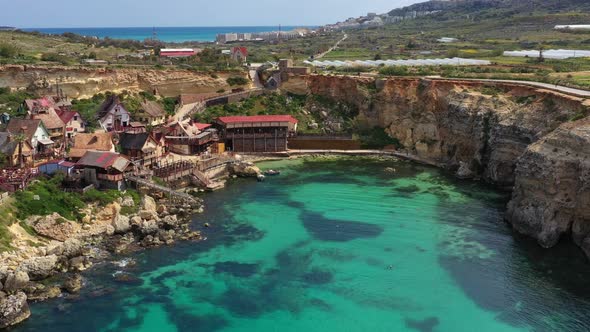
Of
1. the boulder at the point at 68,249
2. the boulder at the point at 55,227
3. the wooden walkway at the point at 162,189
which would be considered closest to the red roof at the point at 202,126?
the wooden walkway at the point at 162,189

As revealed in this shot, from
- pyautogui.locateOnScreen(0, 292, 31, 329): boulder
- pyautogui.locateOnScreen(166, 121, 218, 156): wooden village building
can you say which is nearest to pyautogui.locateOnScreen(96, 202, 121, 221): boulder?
pyautogui.locateOnScreen(0, 292, 31, 329): boulder

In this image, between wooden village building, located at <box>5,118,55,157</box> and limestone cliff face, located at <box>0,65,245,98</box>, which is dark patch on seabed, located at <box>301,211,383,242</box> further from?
limestone cliff face, located at <box>0,65,245,98</box>

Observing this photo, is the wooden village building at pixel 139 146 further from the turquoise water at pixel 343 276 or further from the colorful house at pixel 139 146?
the turquoise water at pixel 343 276

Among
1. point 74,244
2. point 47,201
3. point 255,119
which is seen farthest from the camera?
point 255,119

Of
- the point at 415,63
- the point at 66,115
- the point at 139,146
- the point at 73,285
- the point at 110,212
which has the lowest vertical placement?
the point at 73,285

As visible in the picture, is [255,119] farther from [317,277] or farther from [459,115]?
[317,277]

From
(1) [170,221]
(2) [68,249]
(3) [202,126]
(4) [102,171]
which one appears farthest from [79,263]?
(3) [202,126]

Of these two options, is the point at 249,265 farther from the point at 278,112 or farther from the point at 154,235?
the point at 278,112
